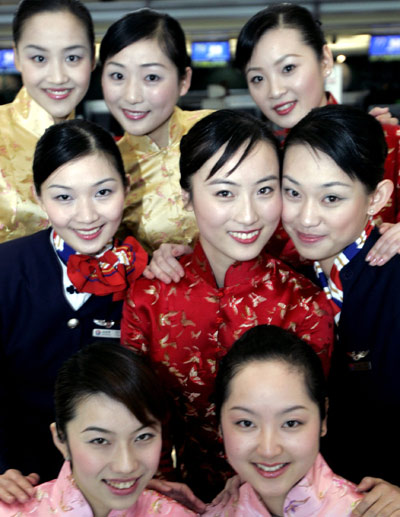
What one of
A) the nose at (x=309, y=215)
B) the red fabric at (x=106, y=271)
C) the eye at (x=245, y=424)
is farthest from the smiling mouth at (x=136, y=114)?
the eye at (x=245, y=424)

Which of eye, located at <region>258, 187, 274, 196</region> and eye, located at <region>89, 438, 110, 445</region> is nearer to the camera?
eye, located at <region>89, 438, 110, 445</region>

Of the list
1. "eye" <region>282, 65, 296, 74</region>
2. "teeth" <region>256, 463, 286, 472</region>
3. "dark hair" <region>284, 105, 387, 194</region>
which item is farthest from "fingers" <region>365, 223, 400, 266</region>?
"eye" <region>282, 65, 296, 74</region>

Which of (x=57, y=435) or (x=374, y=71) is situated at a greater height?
(x=374, y=71)

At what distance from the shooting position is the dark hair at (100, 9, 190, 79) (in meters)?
2.27

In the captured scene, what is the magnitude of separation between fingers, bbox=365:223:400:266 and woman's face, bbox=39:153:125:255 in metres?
0.71

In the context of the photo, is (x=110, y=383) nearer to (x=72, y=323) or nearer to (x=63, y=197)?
(x=72, y=323)

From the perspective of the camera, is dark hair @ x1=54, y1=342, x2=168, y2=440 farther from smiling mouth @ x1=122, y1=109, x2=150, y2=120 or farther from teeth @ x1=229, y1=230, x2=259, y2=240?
smiling mouth @ x1=122, y1=109, x2=150, y2=120

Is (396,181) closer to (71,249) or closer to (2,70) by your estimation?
(71,249)

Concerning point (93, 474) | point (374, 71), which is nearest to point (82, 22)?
point (93, 474)

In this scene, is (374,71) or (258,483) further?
(374,71)

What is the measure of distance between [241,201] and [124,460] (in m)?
0.70

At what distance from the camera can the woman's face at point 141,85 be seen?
228 centimetres

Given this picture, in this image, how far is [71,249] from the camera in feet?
6.69

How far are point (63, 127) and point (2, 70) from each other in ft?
18.4
